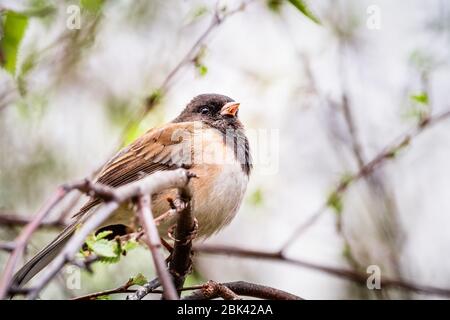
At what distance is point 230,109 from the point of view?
323 cm

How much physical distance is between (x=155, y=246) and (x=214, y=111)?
94.5 inches

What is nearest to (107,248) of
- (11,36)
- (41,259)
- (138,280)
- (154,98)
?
(138,280)

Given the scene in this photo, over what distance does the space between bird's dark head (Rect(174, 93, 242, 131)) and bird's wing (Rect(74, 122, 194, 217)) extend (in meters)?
0.23

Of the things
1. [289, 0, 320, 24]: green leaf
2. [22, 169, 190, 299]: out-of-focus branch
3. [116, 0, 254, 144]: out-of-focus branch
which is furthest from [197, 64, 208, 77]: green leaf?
[22, 169, 190, 299]: out-of-focus branch

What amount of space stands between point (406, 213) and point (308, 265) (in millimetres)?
1846

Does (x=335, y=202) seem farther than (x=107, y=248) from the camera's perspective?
Yes

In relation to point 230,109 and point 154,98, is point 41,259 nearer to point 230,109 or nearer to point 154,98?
point 154,98

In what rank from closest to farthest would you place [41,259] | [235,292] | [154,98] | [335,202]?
[235,292] → [41,259] → [154,98] → [335,202]

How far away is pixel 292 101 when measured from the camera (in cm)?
448

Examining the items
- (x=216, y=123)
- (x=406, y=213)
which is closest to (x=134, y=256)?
(x=216, y=123)

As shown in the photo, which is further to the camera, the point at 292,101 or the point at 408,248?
the point at 292,101

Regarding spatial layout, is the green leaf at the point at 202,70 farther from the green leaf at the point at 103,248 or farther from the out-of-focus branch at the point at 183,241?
the green leaf at the point at 103,248
